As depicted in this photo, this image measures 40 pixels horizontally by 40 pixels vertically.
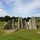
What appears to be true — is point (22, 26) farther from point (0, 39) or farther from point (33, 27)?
point (0, 39)

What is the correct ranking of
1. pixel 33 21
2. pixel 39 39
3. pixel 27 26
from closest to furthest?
pixel 39 39 → pixel 33 21 → pixel 27 26

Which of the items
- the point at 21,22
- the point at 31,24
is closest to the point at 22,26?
the point at 21,22

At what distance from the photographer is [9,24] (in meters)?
41.1

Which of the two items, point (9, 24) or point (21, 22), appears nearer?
point (21, 22)

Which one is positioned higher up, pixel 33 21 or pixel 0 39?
pixel 33 21

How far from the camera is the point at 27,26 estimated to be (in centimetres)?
3700

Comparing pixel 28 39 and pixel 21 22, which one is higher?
pixel 21 22

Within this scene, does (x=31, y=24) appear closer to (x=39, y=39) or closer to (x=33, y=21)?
(x=33, y=21)

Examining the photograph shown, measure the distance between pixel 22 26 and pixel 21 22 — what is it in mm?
1382

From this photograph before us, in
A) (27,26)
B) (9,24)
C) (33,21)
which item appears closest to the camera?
(33,21)

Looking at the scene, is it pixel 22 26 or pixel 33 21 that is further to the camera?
pixel 22 26

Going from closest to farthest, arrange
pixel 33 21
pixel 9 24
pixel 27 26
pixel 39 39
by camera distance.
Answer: pixel 39 39, pixel 33 21, pixel 27 26, pixel 9 24

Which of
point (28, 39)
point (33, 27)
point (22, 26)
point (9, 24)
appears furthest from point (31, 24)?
point (28, 39)

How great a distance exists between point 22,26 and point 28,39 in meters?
18.1
